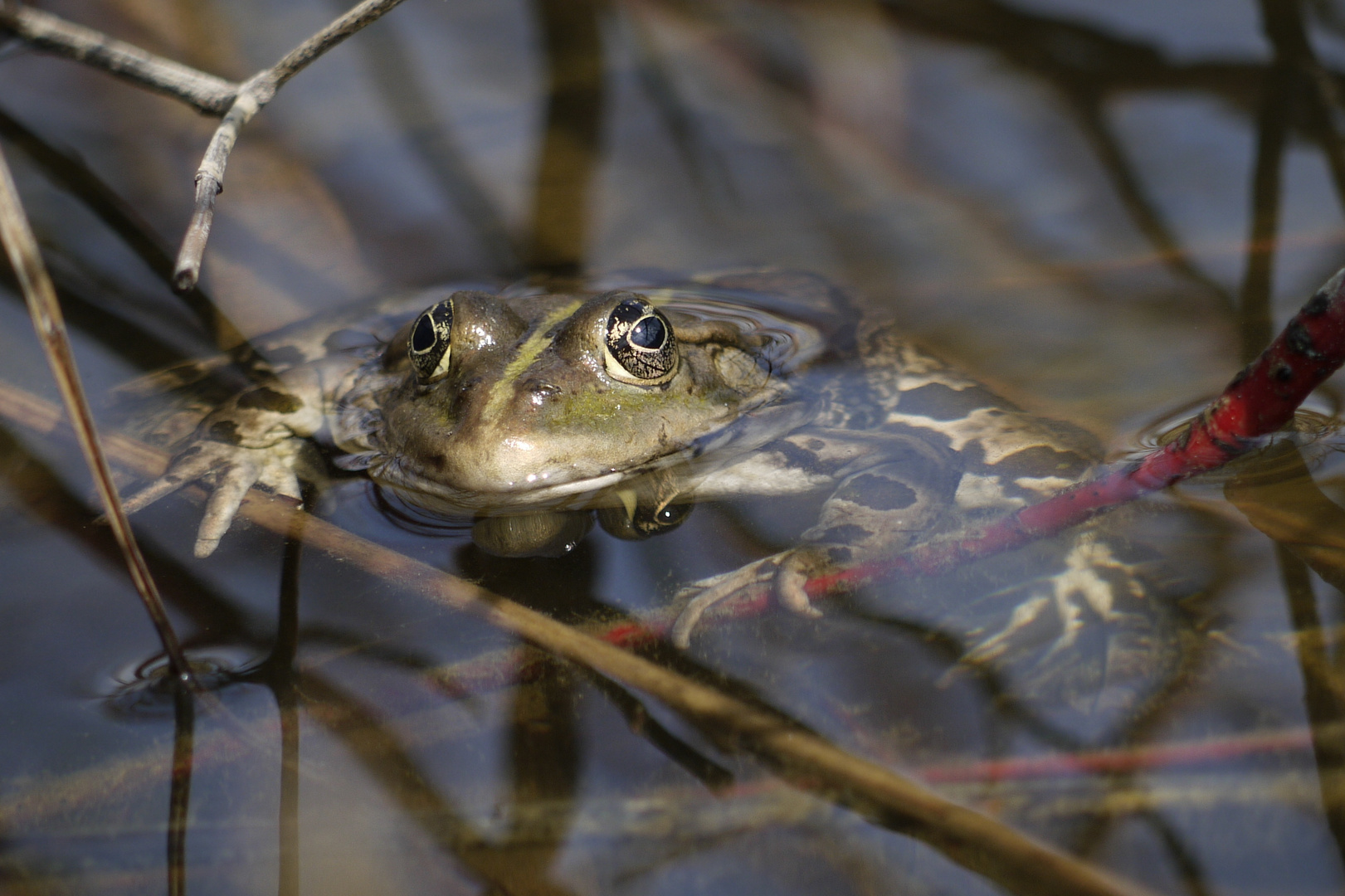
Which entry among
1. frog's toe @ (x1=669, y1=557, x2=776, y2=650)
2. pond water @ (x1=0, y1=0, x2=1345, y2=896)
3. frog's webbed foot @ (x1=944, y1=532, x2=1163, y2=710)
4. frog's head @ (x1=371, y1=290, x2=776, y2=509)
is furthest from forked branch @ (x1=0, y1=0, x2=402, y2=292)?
frog's webbed foot @ (x1=944, y1=532, x2=1163, y2=710)

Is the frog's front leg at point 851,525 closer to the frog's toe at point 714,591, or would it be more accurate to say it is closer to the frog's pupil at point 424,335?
the frog's toe at point 714,591

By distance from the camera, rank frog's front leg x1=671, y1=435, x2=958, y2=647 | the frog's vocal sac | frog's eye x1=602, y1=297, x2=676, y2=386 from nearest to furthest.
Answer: frog's front leg x1=671, y1=435, x2=958, y2=647, the frog's vocal sac, frog's eye x1=602, y1=297, x2=676, y2=386

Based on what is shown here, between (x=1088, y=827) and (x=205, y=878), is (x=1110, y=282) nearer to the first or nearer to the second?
(x=1088, y=827)

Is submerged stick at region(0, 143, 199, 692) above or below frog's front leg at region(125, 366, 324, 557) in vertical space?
above

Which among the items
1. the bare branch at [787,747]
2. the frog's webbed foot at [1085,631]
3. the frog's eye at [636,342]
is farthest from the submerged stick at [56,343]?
the frog's webbed foot at [1085,631]

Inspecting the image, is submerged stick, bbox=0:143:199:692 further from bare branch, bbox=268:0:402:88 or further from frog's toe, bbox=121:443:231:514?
bare branch, bbox=268:0:402:88

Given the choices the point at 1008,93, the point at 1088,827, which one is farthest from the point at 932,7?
the point at 1088,827
